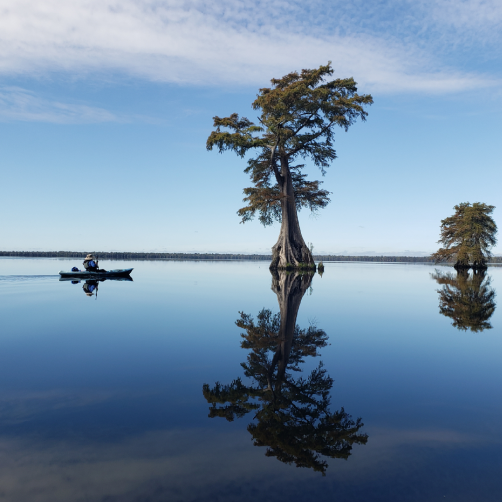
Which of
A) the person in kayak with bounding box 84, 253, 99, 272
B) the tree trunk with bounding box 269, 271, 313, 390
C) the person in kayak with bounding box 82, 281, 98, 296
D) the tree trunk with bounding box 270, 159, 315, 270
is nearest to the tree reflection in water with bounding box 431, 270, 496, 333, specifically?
the tree trunk with bounding box 269, 271, 313, 390

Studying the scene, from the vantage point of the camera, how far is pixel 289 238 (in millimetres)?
44844

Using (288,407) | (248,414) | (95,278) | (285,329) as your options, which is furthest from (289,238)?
(248,414)

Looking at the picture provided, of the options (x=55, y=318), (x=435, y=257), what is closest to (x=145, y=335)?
(x=55, y=318)

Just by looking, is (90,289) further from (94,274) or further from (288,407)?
(288,407)

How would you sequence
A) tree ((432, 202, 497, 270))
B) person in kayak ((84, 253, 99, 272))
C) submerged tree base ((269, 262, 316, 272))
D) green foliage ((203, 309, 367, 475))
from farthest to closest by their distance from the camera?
tree ((432, 202, 497, 270))
submerged tree base ((269, 262, 316, 272))
person in kayak ((84, 253, 99, 272))
green foliage ((203, 309, 367, 475))

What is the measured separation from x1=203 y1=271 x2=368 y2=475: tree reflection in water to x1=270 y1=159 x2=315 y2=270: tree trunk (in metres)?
35.1

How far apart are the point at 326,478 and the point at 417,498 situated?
0.80 metres

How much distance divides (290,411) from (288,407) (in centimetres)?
15

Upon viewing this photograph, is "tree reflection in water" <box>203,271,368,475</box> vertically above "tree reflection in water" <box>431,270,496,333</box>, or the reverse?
"tree reflection in water" <box>431,270,496,333</box>

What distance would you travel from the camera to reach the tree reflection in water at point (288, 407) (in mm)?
4406

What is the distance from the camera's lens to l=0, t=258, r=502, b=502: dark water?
3736mm

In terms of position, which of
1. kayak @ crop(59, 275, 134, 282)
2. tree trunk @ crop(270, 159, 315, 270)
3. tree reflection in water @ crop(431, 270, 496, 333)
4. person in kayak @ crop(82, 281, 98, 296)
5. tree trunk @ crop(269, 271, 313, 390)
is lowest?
kayak @ crop(59, 275, 134, 282)

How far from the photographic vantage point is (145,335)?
10445 mm

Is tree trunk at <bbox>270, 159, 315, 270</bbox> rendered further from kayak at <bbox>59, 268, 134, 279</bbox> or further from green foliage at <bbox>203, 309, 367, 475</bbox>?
green foliage at <bbox>203, 309, 367, 475</bbox>
